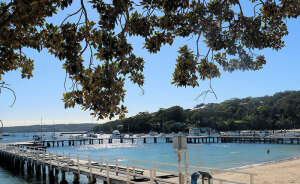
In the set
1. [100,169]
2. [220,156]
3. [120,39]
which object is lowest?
[220,156]

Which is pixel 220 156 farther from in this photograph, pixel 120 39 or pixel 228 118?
pixel 228 118

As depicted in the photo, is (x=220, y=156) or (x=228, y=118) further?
(x=228, y=118)

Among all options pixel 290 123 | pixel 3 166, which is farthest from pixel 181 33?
pixel 290 123

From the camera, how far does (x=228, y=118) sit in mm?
163375

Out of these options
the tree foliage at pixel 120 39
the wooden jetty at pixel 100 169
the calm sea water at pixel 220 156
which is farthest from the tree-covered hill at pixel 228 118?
the tree foliage at pixel 120 39

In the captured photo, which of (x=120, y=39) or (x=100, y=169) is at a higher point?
(x=120, y=39)

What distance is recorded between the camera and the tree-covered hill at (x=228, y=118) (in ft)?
458

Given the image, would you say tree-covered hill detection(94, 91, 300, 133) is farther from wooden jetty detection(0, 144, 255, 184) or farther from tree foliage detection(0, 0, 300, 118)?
tree foliage detection(0, 0, 300, 118)

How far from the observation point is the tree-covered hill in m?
139

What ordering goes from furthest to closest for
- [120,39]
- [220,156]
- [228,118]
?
[228,118]
[220,156]
[120,39]

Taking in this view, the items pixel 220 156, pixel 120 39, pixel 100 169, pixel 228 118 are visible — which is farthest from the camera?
pixel 228 118

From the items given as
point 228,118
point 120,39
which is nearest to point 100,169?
point 120,39

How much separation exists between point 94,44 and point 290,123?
148 meters

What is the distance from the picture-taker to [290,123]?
5354 inches
